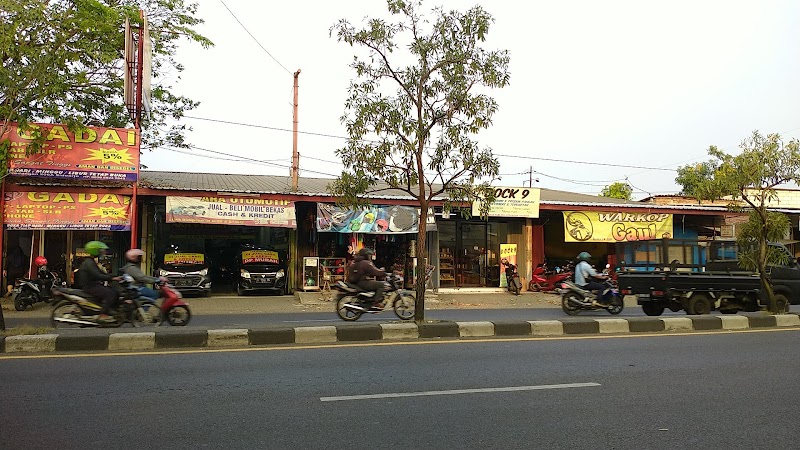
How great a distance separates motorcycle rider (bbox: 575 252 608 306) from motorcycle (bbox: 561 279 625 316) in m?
0.07

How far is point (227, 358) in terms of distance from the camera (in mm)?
7555

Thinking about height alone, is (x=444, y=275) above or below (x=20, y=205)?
below

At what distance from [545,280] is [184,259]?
41.2 ft

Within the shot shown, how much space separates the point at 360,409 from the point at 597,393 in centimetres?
229

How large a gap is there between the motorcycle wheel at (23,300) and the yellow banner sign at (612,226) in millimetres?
16910

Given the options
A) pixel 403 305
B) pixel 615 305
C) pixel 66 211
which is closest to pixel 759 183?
pixel 615 305

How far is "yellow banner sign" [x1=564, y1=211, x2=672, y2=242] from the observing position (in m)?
22.5

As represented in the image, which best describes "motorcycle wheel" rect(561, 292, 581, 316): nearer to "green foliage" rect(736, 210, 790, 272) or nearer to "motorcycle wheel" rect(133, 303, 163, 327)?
"green foliage" rect(736, 210, 790, 272)

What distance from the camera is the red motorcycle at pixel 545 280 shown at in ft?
72.5

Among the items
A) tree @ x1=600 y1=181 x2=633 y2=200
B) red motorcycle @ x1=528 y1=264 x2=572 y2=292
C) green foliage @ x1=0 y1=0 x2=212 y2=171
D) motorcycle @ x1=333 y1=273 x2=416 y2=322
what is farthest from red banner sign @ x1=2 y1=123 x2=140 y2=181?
tree @ x1=600 y1=181 x2=633 y2=200

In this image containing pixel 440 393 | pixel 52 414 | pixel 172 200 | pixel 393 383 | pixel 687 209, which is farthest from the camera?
pixel 687 209

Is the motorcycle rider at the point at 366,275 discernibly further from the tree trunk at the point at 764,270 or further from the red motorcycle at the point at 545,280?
the red motorcycle at the point at 545,280

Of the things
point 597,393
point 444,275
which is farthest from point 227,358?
point 444,275

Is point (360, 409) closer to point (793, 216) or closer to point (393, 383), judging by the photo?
point (393, 383)
